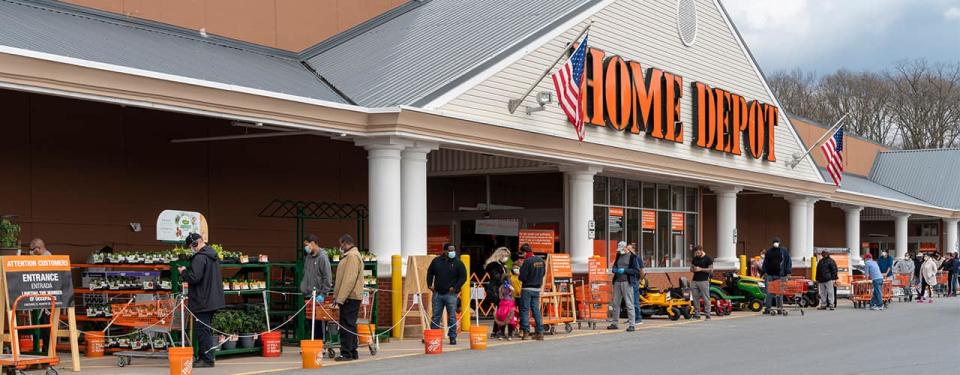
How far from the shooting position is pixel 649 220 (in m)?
34.1

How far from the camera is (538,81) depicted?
76.9 feet

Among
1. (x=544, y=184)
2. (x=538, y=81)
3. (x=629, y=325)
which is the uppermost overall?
(x=538, y=81)

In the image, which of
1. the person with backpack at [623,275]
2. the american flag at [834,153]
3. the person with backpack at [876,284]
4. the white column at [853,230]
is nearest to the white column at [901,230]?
the white column at [853,230]

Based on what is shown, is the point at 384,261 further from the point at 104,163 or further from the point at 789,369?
the point at 789,369

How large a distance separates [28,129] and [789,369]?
12.9 m

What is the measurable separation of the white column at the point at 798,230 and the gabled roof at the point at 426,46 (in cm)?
1482

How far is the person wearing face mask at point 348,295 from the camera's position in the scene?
16.6 meters

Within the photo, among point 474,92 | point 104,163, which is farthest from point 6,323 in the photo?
point 474,92

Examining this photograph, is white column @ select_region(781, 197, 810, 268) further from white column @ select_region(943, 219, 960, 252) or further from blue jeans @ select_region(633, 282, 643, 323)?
white column @ select_region(943, 219, 960, 252)

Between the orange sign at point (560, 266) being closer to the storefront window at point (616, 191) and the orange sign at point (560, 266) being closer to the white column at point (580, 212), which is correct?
the white column at point (580, 212)

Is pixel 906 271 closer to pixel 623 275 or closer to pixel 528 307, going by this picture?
pixel 623 275

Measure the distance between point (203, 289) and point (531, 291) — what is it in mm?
6723

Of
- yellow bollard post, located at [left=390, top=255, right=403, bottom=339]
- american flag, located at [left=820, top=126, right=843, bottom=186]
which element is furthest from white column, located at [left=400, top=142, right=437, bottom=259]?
american flag, located at [left=820, top=126, right=843, bottom=186]

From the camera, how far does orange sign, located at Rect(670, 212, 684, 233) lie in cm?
3541
